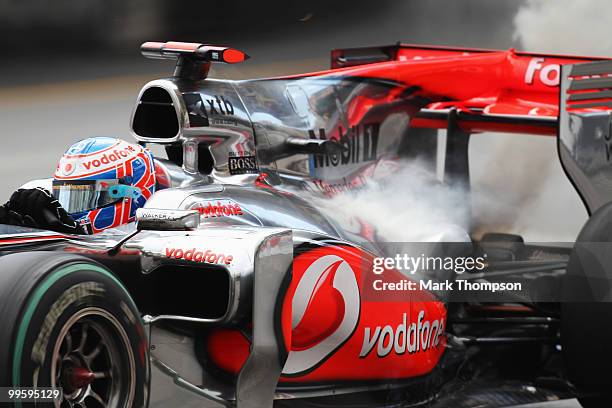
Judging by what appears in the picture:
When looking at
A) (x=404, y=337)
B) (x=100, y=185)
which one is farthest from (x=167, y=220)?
(x=404, y=337)

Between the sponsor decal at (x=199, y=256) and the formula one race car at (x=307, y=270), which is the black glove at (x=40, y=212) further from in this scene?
the sponsor decal at (x=199, y=256)

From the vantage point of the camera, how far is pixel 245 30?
6.59m

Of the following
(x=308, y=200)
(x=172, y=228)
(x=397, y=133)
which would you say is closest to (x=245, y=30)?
(x=397, y=133)

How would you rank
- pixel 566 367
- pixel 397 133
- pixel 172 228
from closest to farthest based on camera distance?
pixel 172 228 < pixel 566 367 < pixel 397 133

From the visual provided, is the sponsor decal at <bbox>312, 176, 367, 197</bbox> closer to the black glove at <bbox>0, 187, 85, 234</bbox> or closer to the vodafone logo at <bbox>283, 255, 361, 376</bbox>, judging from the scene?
the vodafone logo at <bbox>283, 255, 361, 376</bbox>

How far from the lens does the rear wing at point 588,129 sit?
195 inches

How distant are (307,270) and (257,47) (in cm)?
335

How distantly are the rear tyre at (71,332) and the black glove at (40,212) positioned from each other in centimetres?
65

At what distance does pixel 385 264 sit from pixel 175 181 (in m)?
0.98

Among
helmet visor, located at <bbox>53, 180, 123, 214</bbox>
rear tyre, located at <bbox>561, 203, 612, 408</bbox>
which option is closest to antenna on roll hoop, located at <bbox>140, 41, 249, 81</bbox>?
helmet visor, located at <bbox>53, 180, 123, 214</bbox>

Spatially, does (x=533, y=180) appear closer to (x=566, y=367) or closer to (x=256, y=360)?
(x=566, y=367)

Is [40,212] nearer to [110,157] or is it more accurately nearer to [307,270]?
[110,157]

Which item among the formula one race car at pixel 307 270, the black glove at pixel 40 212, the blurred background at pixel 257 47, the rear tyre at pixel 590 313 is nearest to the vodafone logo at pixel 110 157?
the formula one race car at pixel 307 270

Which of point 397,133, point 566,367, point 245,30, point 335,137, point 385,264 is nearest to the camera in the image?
point 385,264
